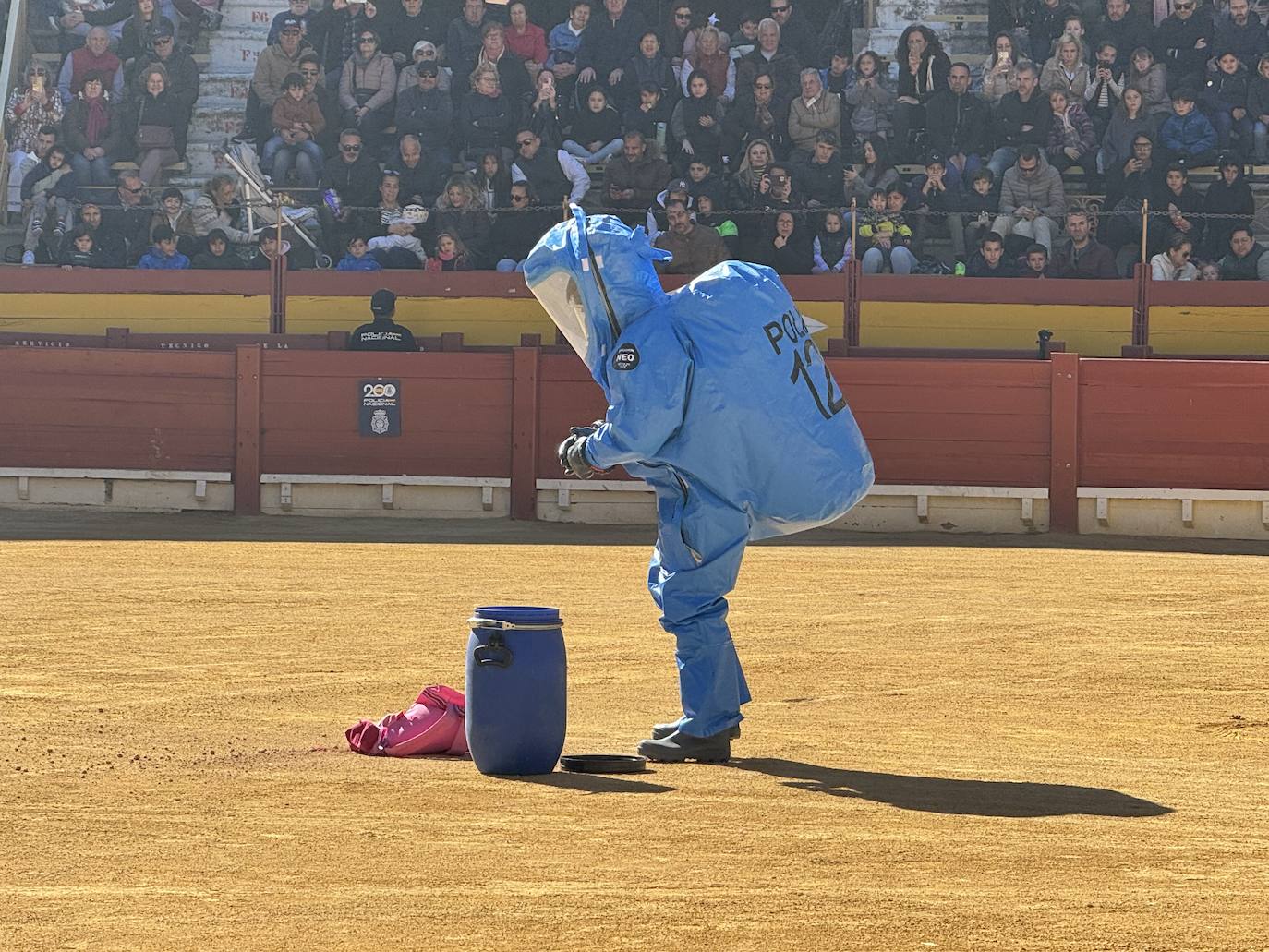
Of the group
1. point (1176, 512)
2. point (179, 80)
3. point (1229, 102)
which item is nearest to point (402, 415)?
point (179, 80)

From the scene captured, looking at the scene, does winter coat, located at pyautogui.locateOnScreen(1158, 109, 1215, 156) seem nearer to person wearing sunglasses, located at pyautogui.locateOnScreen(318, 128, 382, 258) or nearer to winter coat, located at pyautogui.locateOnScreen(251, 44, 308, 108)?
person wearing sunglasses, located at pyautogui.locateOnScreen(318, 128, 382, 258)

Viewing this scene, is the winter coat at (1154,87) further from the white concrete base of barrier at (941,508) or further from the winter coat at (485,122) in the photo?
the winter coat at (485,122)

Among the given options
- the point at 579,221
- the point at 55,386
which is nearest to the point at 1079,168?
the point at 55,386

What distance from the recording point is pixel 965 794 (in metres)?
5.15

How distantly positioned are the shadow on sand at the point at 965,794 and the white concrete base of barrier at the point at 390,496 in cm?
1088

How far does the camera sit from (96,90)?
19.4m

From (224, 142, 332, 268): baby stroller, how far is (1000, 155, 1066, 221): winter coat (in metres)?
6.43

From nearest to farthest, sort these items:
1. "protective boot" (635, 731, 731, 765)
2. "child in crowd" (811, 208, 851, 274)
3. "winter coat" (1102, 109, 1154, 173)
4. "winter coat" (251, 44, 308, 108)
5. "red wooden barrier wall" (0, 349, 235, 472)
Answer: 1. "protective boot" (635, 731, 731, 765)
2. "red wooden barrier wall" (0, 349, 235, 472)
3. "child in crowd" (811, 208, 851, 274)
4. "winter coat" (1102, 109, 1154, 173)
5. "winter coat" (251, 44, 308, 108)

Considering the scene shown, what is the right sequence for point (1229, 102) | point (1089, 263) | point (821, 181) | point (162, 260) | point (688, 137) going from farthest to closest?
1. point (688, 137)
2. point (1229, 102)
3. point (162, 260)
4. point (821, 181)
5. point (1089, 263)

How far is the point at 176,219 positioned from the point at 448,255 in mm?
2860

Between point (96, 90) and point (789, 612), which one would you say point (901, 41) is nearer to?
point (96, 90)

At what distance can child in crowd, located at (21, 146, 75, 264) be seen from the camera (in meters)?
18.3

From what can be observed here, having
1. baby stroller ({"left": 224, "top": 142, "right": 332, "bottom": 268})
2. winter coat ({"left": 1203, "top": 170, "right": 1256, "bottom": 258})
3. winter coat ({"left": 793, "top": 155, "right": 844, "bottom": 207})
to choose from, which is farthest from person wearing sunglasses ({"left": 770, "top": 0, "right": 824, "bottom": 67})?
baby stroller ({"left": 224, "top": 142, "right": 332, "bottom": 268})

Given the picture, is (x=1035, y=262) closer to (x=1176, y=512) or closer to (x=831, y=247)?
(x=831, y=247)
